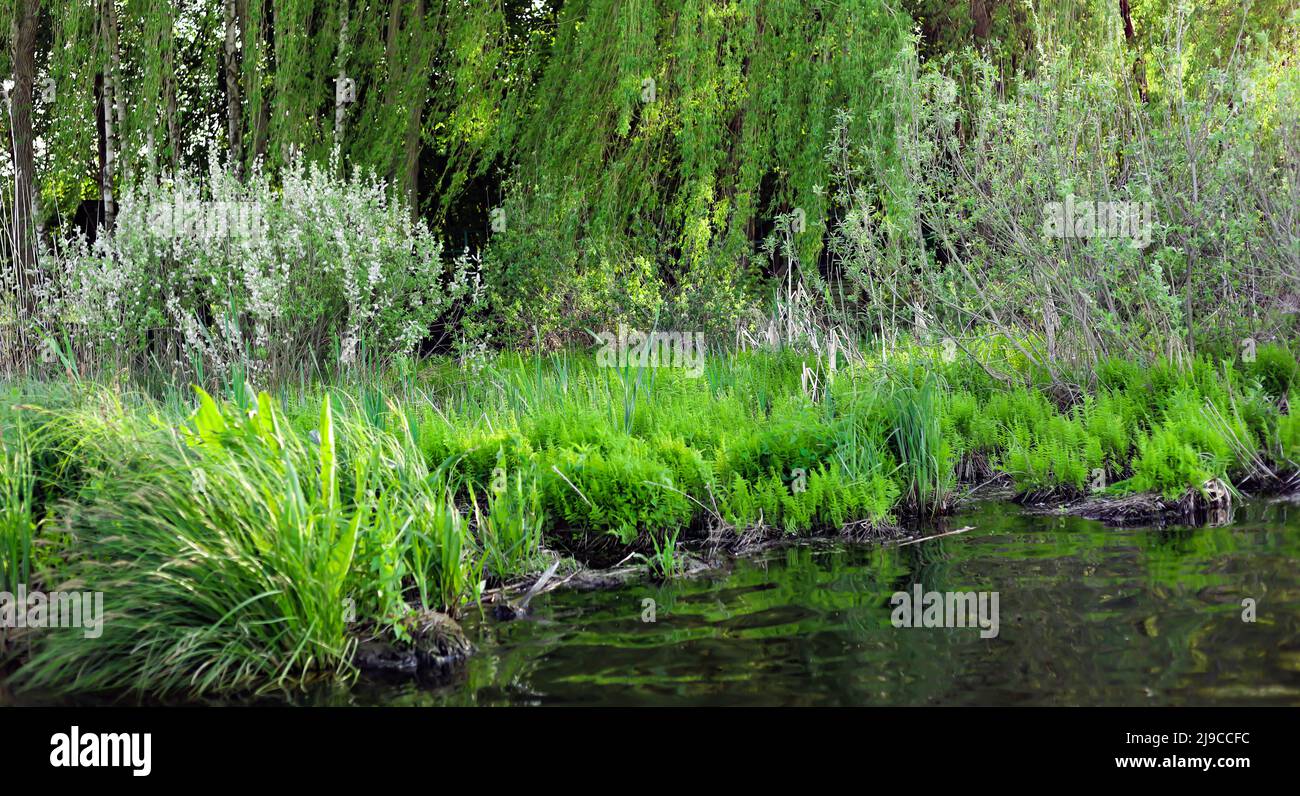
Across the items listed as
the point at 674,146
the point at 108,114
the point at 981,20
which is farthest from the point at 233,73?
the point at 981,20

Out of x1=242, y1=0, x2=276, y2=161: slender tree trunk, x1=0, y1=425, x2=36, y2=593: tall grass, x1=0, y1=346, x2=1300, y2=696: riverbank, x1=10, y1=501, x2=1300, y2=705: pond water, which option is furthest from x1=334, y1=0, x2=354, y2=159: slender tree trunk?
x1=10, y1=501, x2=1300, y2=705: pond water

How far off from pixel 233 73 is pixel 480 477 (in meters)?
8.34

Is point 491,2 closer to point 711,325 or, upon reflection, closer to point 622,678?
point 711,325

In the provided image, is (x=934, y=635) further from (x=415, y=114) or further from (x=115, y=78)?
(x=115, y=78)

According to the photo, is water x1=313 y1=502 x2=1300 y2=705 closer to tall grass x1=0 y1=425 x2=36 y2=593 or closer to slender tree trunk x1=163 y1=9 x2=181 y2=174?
tall grass x1=0 y1=425 x2=36 y2=593

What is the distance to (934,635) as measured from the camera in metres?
3.95

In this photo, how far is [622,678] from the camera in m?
3.61

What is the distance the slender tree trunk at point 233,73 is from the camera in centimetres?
1198

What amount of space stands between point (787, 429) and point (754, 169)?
17.7 feet

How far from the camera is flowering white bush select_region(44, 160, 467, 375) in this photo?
7.88 meters
